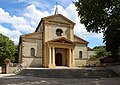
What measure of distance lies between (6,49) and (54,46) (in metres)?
17.7

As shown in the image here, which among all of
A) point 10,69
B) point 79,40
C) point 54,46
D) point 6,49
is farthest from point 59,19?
point 6,49

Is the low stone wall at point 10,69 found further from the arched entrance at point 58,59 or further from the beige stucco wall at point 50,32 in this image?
the arched entrance at point 58,59

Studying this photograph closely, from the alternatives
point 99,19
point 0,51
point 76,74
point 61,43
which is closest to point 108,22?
point 99,19

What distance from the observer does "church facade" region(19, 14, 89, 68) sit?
38.2m

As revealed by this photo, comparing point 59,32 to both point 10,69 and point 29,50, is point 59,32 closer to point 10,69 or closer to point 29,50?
point 29,50

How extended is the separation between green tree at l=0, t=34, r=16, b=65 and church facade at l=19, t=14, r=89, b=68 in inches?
489

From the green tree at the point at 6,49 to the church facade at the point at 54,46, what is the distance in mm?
12429

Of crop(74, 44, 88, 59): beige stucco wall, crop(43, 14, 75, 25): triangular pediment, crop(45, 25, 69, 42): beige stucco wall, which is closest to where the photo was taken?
crop(45, 25, 69, 42): beige stucco wall

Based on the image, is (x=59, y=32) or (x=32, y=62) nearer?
(x=32, y=62)

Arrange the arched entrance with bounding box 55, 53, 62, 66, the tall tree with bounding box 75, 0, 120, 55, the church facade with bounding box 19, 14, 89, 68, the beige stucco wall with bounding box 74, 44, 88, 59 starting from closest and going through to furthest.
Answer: the tall tree with bounding box 75, 0, 120, 55 → the church facade with bounding box 19, 14, 89, 68 → the arched entrance with bounding box 55, 53, 62, 66 → the beige stucco wall with bounding box 74, 44, 88, 59

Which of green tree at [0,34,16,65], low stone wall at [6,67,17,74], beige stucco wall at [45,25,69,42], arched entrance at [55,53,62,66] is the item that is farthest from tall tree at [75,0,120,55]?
green tree at [0,34,16,65]

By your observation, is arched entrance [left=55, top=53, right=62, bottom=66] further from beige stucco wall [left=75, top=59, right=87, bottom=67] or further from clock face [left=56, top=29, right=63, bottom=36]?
clock face [left=56, top=29, right=63, bottom=36]

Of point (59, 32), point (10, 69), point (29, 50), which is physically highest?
point (59, 32)

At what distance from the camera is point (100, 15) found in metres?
23.2
